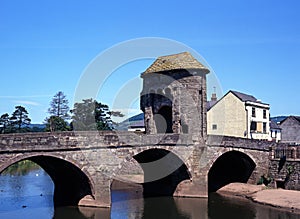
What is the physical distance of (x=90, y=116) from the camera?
60500mm

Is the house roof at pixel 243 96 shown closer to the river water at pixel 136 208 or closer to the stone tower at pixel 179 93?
the stone tower at pixel 179 93

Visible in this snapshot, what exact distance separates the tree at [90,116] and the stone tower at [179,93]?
24.4m

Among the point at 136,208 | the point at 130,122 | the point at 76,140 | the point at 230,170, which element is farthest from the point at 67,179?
the point at 130,122

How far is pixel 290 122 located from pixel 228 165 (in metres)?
17.1

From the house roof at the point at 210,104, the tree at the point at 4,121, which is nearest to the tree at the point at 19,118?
the tree at the point at 4,121

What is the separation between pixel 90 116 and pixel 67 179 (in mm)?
35150

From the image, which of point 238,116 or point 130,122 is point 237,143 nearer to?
point 238,116

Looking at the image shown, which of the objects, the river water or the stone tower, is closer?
the river water

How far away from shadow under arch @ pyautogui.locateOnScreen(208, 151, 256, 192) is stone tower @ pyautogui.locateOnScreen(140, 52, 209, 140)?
15.0ft

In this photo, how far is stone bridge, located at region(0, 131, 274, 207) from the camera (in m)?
21.5

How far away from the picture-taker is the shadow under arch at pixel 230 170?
33625mm

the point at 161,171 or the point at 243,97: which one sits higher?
the point at 243,97

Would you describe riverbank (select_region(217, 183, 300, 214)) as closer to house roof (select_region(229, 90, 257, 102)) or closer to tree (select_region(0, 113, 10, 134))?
house roof (select_region(229, 90, 257, 102))

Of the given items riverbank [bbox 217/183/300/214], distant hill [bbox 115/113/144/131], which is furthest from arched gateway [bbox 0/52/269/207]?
distant hill [bbox 115/113/144/131]
